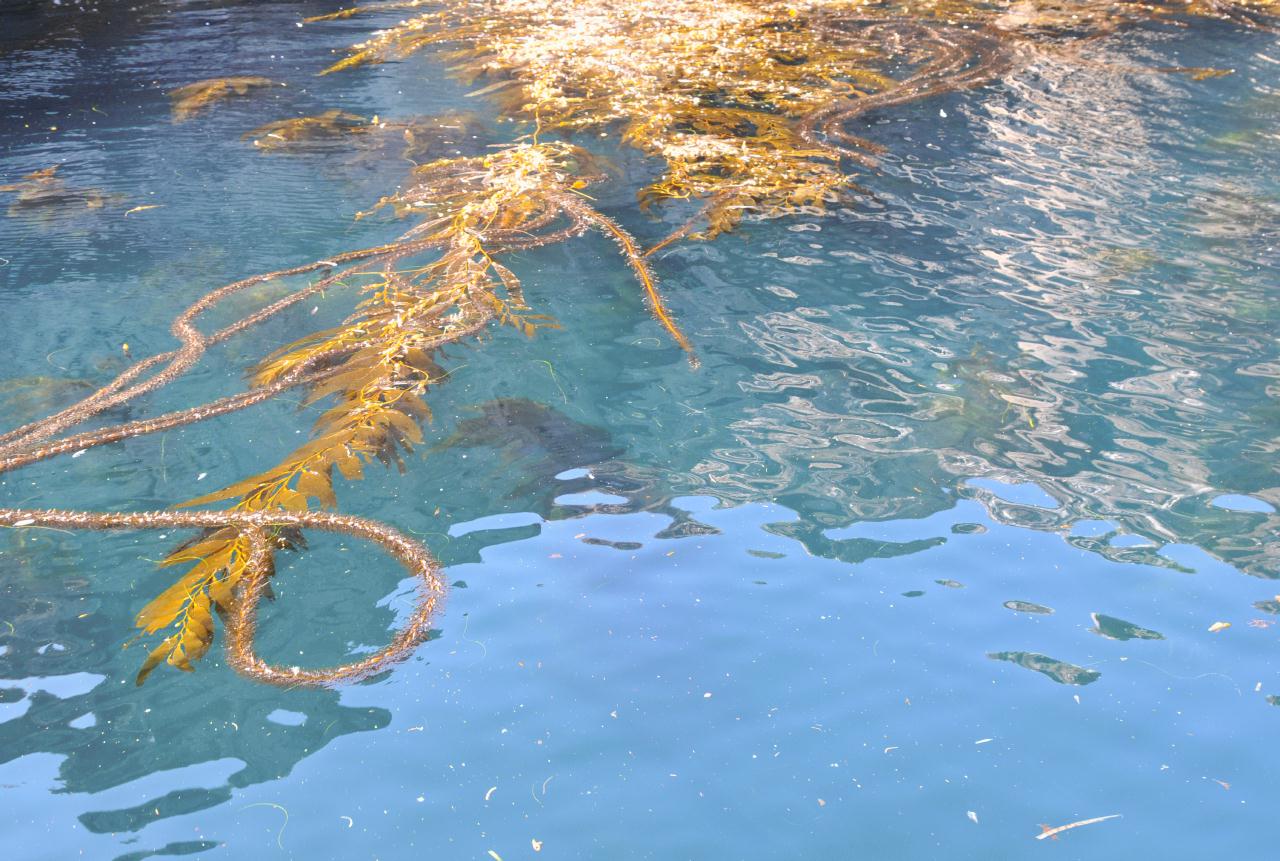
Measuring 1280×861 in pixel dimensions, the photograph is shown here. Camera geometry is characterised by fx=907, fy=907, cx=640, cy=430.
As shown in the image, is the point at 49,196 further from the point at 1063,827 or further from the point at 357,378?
the point at 1063,827

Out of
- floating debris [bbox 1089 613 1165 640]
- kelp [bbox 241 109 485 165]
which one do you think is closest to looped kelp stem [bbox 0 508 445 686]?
floating debris [bbox 1089 613 1165 640]

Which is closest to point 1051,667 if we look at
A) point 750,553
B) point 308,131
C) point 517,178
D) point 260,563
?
point 750,553

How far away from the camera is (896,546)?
2.61 m

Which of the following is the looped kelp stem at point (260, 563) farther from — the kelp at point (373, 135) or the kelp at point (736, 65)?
the kelp at point (373, 135)

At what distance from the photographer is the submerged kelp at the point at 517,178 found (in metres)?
2.68

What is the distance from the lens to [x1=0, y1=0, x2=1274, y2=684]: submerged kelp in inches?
106

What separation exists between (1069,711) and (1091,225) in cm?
284

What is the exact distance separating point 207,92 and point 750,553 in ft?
18.9

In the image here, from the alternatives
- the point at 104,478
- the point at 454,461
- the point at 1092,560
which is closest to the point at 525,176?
the point at 454,461

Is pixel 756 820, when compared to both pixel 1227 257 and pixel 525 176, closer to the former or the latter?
pixel 1227 257

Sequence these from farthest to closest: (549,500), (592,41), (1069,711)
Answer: (592,41)
(549,500)
(1069,711)

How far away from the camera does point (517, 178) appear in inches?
190

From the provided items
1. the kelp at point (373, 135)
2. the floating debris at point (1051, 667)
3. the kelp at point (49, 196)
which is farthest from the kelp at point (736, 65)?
the floating debris at point (1051, 667)

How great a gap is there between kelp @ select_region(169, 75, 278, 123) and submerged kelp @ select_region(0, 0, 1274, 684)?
3 cm
